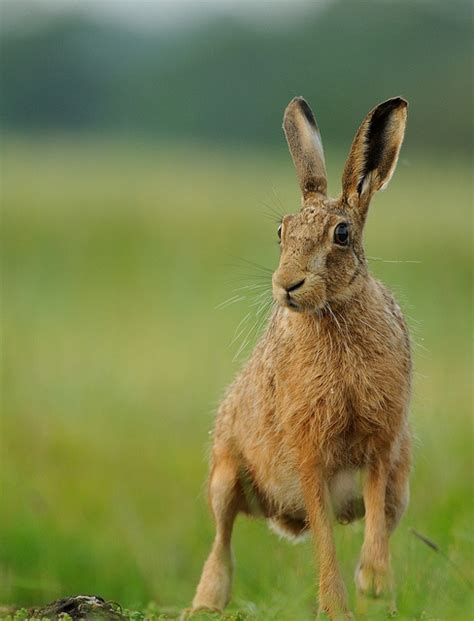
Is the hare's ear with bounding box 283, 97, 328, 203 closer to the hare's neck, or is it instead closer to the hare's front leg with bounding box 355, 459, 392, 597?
the hare's neck

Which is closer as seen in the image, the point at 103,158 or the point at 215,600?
the point at 215,600

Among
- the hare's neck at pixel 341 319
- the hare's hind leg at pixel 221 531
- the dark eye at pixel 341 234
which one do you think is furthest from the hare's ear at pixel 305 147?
the hare's hind leg at pixel 221 531

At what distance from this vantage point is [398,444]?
20.1 feet

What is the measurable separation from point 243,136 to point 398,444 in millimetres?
20777

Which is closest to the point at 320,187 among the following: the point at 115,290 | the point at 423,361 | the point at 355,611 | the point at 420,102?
the point at 355,611

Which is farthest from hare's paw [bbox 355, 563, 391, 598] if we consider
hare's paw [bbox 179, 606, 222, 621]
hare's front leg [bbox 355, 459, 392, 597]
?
hare's paw [bbox 179, 606, 222, 621]

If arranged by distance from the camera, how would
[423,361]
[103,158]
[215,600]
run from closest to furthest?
[215,600], [423,361], [103,158]

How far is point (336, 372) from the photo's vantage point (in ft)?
19.8

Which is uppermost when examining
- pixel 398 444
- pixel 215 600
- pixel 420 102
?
pixel 420 102

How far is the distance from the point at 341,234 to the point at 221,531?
1.87 metres

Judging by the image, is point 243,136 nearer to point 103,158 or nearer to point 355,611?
point 103,158

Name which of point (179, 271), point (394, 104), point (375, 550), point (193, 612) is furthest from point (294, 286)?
point (179, 271)

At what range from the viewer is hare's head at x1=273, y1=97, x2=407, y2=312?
5711 millimetres

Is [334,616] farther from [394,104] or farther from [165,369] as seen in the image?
[165,369]
